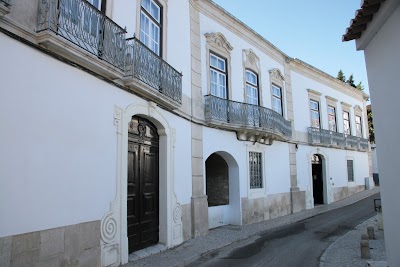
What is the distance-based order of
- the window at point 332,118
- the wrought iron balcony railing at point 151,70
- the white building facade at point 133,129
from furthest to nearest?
the window at point 332,118
the wrought iron balcony railing at point 151,70
the white building facade at point 133,129

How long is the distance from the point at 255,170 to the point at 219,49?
14.7 feet

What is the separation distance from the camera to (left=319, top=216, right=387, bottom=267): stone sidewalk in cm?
598

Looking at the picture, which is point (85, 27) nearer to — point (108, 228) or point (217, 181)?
point (108, 228)

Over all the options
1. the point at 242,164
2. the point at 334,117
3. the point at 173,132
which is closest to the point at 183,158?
the point at 173,132

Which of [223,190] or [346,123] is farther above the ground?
[346,123]

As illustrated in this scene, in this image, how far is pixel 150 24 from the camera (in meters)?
7.67

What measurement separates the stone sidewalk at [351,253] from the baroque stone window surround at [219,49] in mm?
5438

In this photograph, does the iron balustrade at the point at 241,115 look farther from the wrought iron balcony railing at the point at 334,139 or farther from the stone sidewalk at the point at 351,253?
the stone sidewalk at the point at 351,253

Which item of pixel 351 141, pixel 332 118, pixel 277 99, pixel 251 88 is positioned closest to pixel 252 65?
pixel 251 88

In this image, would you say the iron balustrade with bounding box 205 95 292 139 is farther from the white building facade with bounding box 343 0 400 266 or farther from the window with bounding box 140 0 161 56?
the white building facade with bounding box 343 0 400 266

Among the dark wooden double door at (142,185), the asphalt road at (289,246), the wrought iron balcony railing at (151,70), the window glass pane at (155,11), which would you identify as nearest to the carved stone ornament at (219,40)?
the window glass pane at (155,11)

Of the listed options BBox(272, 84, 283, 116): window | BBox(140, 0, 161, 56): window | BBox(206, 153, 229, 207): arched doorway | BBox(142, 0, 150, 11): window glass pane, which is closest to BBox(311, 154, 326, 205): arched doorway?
BBox(272, 84, 283, 116): window

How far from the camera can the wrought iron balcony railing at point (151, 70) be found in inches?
245

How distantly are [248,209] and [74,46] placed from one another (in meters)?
8.25
